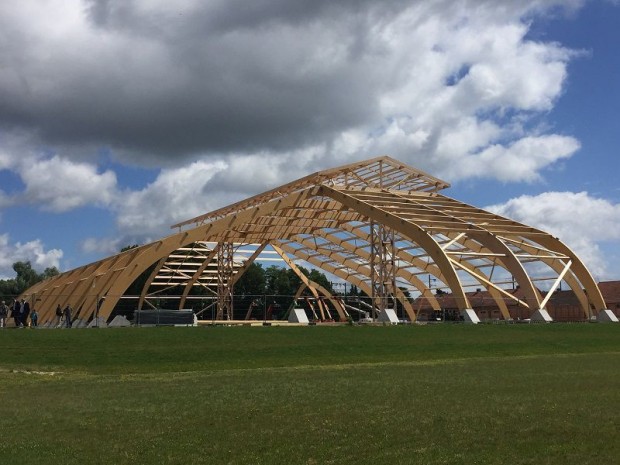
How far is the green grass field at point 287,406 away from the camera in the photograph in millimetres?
7516

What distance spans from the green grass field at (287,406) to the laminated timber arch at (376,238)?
55.6 ft

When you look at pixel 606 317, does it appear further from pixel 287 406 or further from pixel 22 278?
pixel 22 278

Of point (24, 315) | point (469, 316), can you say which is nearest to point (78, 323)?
point (24, 315)

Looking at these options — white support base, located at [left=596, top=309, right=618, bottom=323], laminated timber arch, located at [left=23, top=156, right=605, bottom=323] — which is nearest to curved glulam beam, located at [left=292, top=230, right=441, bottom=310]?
laminated timber arch, located at [left=23, top=156, right=605, bottom=323]

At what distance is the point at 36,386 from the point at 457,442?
33.8 feet

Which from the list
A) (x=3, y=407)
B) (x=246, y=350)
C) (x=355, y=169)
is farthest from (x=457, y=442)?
(x=355, y=169)

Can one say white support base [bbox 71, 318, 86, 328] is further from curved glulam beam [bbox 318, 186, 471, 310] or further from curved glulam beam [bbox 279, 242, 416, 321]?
curved glulam beam [bbox 279, 242, 416, 321]

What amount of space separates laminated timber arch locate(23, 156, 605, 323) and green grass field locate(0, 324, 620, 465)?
55.6 feet

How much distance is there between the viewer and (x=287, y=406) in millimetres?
10703

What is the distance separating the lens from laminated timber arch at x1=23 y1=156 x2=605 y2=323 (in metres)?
39.4

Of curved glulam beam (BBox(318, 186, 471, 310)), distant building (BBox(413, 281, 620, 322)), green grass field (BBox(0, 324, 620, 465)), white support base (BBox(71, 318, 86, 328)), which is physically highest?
curved glulam beam (BBox(318, 186, 471, 310))

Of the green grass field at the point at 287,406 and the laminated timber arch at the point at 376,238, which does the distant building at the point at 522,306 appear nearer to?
the laminated timber arch at the point at 376,238

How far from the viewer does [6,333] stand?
2481 centimetres

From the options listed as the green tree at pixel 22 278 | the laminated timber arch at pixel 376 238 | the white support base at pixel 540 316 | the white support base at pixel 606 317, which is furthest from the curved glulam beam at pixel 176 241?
the green tree at pixel 22 278
